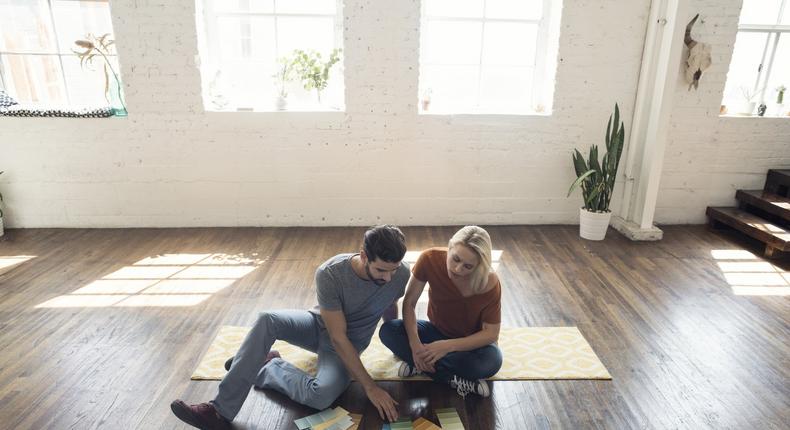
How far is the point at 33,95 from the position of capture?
14.0ft

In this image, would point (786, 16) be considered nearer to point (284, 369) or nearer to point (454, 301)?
point (454, 301)

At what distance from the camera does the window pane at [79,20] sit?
404cm

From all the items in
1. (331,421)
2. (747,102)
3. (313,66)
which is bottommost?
(331,421)

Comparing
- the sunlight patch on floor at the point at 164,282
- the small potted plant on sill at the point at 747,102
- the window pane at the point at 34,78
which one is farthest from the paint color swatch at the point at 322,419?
the small potted plant on sill at the point at 747,102

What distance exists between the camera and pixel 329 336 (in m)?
2.12

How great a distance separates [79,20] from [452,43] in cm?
325

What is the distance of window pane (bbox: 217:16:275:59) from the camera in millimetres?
4211

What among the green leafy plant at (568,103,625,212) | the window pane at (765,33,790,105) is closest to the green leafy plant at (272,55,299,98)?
the green leafy plant at (568,103,625,212)

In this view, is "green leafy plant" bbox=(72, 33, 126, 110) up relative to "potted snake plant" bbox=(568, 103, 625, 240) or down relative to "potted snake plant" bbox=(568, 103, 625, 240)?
up

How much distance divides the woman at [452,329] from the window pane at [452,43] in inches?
108

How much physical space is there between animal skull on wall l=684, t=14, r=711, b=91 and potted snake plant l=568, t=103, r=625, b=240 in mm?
711

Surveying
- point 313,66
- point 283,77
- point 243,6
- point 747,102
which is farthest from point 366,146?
point 747,102

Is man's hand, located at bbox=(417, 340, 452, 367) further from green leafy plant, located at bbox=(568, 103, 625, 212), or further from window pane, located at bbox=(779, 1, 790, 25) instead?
window pane, located at bbox=(779, 1, 790, 25)

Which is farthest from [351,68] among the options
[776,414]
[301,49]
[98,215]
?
[776,414]
